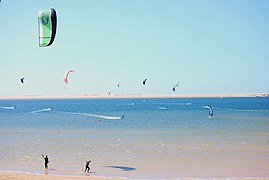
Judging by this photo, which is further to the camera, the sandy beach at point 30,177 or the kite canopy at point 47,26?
the sandy beach at point 30,177

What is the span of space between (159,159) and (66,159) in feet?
13.4

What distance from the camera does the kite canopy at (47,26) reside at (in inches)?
464

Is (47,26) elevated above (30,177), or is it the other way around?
(47,26)

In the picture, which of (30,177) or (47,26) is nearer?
(47,26)

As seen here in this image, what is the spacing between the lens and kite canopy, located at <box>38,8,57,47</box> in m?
11.8

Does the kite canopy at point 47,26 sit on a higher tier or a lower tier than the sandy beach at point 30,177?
higher

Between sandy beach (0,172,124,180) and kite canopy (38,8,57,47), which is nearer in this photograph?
kite canopy (38,8,57,47)

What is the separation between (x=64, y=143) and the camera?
24234 millimetres

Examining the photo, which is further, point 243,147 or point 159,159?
point 243,147

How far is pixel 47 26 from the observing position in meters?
12.2

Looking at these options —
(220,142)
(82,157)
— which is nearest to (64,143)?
(82,157)

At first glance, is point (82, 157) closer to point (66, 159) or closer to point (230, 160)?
point (66, 159)

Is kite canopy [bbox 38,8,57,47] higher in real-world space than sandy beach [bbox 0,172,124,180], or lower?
higher

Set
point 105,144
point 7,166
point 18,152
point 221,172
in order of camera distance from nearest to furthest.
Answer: point 221,172
point 7,166
point 18,152
point 105,144
